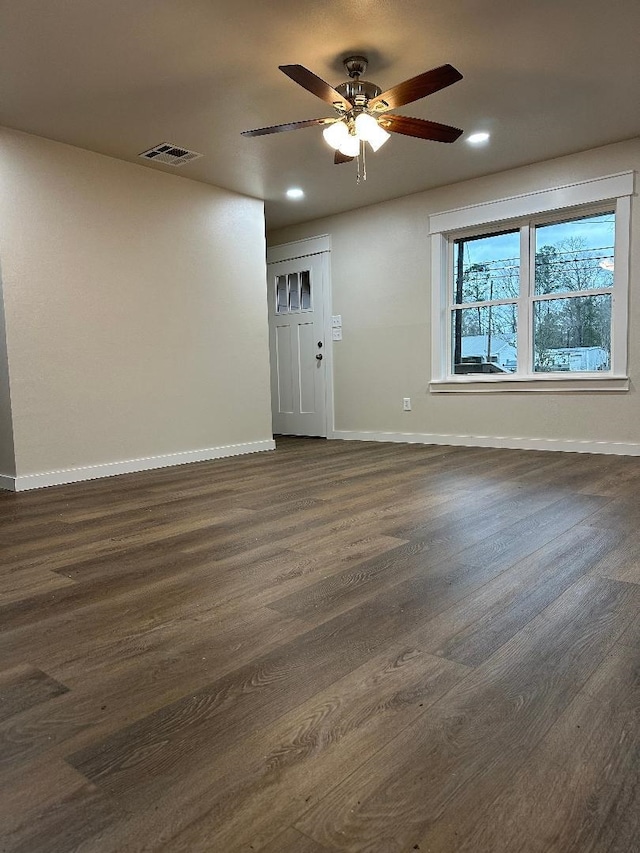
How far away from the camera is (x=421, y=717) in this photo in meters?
1.05

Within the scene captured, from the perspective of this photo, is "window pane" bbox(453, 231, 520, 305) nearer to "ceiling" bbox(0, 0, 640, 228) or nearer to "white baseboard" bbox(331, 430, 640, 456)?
"ceiling" bbox(0, 0, 640, 228)

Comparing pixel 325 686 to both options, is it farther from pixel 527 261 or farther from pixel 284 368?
pixel 284 368

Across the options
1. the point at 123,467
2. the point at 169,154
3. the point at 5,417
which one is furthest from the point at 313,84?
the point at 123,467

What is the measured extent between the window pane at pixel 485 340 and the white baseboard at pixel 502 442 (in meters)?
0.63

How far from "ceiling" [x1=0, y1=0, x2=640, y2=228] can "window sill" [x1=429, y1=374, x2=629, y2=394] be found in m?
1.77

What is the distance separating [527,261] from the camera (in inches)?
185

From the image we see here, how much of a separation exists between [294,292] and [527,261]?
103 inches

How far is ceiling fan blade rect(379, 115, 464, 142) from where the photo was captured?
2963 millimetres

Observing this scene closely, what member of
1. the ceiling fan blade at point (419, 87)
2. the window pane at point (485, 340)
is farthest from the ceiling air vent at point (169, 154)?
the window pane at point (485, 340)

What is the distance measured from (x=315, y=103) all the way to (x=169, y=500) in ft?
8.36

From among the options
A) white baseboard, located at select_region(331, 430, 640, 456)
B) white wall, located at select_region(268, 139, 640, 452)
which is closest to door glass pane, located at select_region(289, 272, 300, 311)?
white wall, located at select_region(268, 139, 640, 452)

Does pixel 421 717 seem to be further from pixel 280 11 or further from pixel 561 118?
pixel 561 118

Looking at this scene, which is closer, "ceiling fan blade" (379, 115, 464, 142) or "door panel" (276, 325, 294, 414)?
"ceiling fan blade" (379, 115, 464, 142)

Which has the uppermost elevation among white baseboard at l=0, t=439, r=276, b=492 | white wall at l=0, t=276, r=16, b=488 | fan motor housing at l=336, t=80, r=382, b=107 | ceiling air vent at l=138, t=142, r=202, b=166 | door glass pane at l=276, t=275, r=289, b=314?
ceiling air vent at l=138, t=142, r=202, b=166
